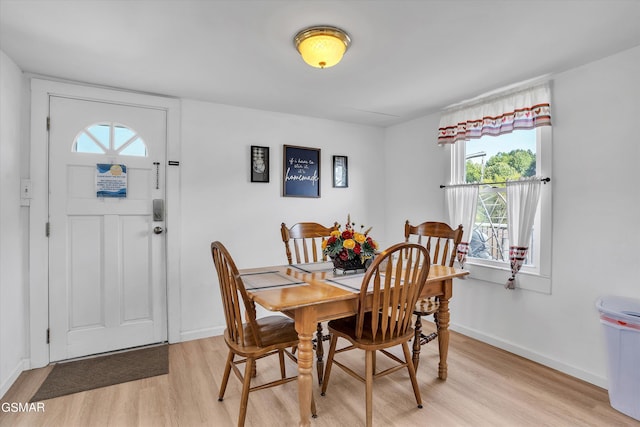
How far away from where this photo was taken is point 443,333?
7.54 ft

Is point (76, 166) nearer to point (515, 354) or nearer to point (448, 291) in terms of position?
point (448, 291)

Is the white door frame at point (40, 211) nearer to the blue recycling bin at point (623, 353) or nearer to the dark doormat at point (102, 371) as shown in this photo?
the dark doormat at point (102, 371)

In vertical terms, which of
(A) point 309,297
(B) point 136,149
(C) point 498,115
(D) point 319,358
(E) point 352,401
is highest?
(C) point 498,115

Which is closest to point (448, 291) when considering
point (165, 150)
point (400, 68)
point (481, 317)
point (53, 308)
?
point (481, 317)

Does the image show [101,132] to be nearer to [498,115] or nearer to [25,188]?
[25,188]

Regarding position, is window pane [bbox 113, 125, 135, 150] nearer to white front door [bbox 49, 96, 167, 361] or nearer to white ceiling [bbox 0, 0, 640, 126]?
white front door [bbox 49, 96, 167, 361]

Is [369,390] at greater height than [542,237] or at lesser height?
lesser

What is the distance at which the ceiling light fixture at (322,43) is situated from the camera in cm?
182

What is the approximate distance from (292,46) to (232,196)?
1.64 metres

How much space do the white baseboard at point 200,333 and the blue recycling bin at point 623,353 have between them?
117 inches

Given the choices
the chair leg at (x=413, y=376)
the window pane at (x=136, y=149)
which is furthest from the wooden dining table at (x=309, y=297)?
the window pane at (x=136, y=149)

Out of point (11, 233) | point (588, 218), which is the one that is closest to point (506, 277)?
point (588, 218)

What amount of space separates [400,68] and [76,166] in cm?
264

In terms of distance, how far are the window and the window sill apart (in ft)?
10.4
